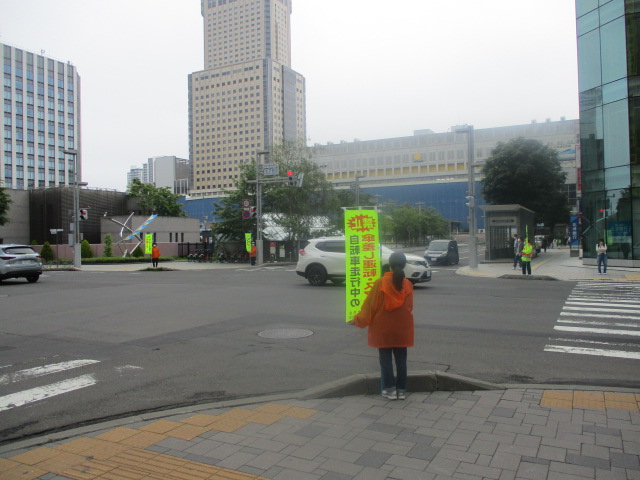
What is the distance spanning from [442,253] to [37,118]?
382 ft

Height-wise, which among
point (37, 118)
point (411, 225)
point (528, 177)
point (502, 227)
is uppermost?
point (37, 118)

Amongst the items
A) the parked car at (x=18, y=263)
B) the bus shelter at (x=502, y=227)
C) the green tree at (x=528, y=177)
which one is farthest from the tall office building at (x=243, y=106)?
the parked car at (x=18, y=263)

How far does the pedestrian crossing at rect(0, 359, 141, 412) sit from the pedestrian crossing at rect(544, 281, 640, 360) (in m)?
6.58

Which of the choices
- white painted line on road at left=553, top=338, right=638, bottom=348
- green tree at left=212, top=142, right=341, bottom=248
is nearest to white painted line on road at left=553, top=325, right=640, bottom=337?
A: white painted line on road at left=553, top=338, right=638, bottom=348

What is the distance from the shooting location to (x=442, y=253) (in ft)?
105

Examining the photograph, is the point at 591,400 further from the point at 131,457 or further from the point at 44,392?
the point at 44,392

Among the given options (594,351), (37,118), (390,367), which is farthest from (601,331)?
(37,118)

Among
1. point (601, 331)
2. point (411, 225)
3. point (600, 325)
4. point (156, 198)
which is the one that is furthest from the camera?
point (411, 225)

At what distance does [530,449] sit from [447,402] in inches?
49.7

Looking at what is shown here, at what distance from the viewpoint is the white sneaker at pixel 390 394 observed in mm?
5348

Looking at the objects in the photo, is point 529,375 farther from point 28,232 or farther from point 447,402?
point 28,232

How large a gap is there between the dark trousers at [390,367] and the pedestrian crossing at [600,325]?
357cm

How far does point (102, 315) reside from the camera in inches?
474

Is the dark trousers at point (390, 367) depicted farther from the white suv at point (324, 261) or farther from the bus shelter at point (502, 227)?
the bus shelter at point (502, 227)
